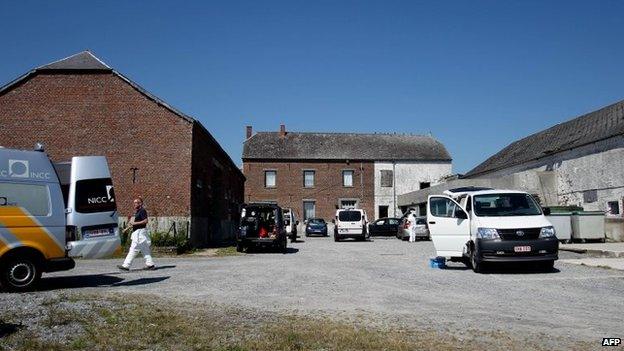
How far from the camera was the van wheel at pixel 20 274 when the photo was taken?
33.3 feet

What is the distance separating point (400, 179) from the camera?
54188mm

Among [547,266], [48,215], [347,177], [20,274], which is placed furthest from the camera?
[347,177]

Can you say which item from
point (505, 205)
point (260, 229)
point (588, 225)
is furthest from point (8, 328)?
point (588, 225)

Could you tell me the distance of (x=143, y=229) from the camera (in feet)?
46.9

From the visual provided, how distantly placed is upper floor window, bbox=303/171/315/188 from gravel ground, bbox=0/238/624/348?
124ft

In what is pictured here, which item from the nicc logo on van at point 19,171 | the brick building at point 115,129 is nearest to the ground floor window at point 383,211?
the brick building at point 115,129

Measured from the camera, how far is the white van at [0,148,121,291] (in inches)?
406

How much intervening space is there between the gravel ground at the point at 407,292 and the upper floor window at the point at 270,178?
37.7m

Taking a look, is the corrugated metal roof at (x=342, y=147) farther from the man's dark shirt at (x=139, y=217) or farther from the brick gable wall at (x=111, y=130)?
the man's dark shirt at (x=139, y=217)

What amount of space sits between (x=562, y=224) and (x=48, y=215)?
19.6m

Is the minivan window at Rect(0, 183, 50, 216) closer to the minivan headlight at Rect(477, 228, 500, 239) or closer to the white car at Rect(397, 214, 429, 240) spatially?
the minivan headlight at Rect(477, 228, 500, 239)

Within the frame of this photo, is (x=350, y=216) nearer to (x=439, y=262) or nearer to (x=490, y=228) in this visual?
(x=439, y=262)

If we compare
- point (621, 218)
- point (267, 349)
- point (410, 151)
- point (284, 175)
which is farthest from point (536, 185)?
point (267, 349)

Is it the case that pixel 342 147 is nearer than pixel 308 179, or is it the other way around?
pixel 308 179
